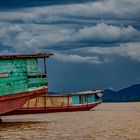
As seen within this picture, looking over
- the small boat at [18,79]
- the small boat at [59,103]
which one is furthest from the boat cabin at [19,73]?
the small boat at [59,103]

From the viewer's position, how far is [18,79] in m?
29.5

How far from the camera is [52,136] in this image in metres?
22.2

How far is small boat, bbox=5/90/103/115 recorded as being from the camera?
43.7 meters

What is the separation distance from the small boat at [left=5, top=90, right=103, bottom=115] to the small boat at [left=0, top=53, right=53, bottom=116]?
41.1 ft

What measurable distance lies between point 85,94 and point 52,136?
2494cm

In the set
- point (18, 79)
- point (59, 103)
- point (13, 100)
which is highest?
point (18, 79)

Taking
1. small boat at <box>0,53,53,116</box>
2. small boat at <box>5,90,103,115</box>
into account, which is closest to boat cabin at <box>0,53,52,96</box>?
small boat at <box>0,53,53,116</box>

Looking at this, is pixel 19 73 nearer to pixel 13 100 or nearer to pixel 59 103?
pixel 13 100

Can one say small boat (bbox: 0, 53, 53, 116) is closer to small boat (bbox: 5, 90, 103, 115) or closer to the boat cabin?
the boat cabin

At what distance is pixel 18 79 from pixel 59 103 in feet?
51.5

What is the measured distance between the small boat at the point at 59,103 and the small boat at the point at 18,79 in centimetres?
1253

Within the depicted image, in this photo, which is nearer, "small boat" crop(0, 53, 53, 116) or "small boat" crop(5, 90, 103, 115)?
"small boat" crop(0, 53, 53, 116)

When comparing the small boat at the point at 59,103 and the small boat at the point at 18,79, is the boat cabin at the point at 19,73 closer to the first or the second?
the small boat at the point at 18,79

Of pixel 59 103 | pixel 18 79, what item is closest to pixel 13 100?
pixel 18 79
